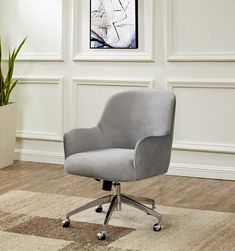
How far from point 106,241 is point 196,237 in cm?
51

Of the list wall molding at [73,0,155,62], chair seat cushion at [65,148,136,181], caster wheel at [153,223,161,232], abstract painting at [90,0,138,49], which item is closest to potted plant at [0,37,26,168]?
wall molding at [73,0,155,62]

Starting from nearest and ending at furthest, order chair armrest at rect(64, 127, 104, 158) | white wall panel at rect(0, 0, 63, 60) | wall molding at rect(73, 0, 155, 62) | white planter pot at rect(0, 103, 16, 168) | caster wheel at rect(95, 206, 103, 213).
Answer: chair armrest at rect(64, 127, 104, 158) → caster wheel at rect(95, 206, 103, 213) → wall molding at rect(73, 0, 155, 62) → white planter pot at rect(0, 103, 16, 168) → white wall panel at rect(0, 0, 63, 60)

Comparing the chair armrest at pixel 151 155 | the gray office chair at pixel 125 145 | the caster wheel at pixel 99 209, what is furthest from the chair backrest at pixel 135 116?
the caster wheel at pixel 99 209

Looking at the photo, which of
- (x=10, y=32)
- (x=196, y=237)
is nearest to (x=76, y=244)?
(x=196, y=237)

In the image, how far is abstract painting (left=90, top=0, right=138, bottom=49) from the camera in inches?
207

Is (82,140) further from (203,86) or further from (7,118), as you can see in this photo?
(7,118)

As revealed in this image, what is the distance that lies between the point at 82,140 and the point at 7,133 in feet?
5.84

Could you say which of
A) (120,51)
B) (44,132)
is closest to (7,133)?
(44,132)

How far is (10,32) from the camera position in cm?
582

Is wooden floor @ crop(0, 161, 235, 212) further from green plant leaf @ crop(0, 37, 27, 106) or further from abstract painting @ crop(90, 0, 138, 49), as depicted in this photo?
abstract painting @ crop(90, 0, 138, 49)

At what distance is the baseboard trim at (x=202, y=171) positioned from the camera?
5.05 m

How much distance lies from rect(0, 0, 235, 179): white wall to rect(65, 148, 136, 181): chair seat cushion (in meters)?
1.50

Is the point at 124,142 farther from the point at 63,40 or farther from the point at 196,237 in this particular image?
the point at 63,40

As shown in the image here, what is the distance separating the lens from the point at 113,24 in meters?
5.34
